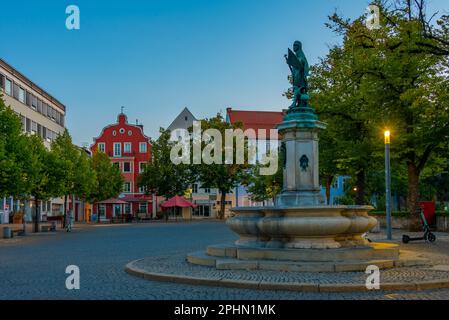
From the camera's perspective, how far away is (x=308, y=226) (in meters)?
12.9

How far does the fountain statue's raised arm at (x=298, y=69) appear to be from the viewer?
16766mm

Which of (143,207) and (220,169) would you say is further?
(143,207)

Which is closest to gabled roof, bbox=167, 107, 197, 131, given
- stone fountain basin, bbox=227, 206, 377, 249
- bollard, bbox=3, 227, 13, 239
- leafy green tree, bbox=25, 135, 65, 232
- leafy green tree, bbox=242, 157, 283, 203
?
leafy green tree, bbox=242, 157, 283, 203

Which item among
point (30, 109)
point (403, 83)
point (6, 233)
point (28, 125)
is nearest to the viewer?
point (403, 83)

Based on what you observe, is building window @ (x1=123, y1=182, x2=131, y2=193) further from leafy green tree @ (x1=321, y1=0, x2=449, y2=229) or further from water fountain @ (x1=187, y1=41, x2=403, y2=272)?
water fountain @ (x1=187, y1=41, x2=403, y2=272)

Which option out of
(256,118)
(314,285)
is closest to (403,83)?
(314,285)

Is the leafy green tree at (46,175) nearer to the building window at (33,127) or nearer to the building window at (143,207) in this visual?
the building window at (33,127)

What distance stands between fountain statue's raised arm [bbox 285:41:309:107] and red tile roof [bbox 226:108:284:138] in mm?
77287

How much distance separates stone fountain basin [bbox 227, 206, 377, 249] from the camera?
13.0 m

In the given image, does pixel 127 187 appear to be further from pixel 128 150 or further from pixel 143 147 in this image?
pixel 143 147

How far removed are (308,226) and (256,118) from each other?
8575 cm

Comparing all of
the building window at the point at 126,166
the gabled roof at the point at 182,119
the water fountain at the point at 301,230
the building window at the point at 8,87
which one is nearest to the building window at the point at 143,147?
the building window at the point at 126,166

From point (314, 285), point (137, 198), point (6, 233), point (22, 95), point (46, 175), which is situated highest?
point (22, 95)

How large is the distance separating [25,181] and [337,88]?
19.1 metres
